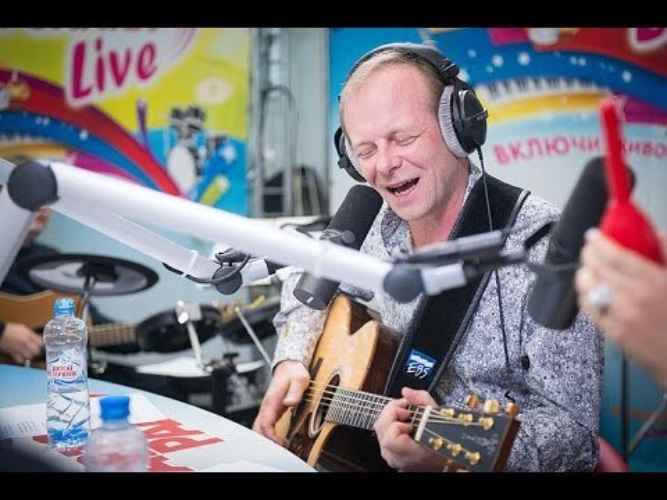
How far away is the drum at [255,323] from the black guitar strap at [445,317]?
1189 mm

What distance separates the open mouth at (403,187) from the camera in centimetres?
162

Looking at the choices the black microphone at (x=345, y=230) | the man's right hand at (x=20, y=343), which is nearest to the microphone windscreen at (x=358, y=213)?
the black microphone at (x=345, y=230)

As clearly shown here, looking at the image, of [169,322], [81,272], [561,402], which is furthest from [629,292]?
[169,322]

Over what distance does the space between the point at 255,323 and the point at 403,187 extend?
131cm

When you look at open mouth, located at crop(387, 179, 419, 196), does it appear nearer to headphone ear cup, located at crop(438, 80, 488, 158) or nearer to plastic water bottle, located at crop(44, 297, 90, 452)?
headphone ear cup, located at crop(438, 80, 488, 158)

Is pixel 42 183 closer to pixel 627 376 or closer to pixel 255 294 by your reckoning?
pixel 627 376

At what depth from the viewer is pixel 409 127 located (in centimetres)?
159

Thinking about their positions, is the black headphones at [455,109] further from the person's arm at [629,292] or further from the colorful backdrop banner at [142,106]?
the colorful backdrop banner at [142,106]

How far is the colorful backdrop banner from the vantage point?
2.61m

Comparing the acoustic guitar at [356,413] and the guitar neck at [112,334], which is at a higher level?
the acoustic guitar at [356,413]

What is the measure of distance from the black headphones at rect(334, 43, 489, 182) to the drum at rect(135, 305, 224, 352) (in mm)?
1526

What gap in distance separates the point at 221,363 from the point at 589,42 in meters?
1.66
